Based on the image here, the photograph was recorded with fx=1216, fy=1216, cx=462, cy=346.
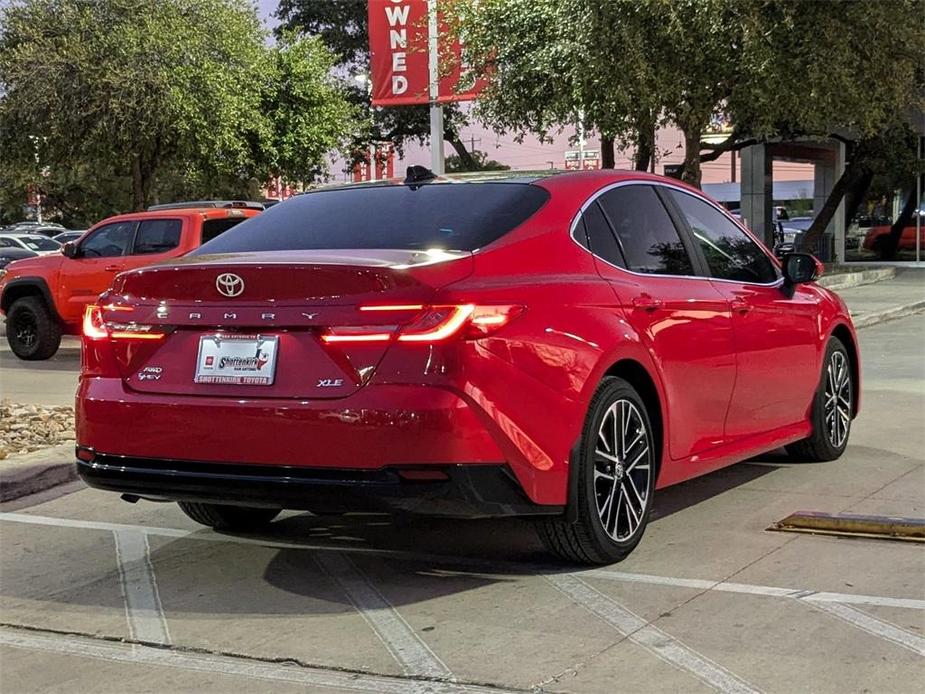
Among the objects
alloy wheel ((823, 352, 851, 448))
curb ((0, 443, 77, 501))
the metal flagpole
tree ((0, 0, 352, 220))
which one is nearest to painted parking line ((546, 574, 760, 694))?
alloy wheel ((823, 352, 851, 448))

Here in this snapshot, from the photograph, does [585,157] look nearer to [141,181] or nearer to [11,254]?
[11,254]

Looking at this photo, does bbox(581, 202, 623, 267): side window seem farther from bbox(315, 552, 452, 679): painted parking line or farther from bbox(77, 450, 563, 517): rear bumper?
bbox(315, 552, 452, 679): painted parking line

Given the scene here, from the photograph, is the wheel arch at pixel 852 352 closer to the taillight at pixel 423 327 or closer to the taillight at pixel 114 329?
the taillight at pixel 423 327

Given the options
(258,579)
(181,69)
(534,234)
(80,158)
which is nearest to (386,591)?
(258,579)

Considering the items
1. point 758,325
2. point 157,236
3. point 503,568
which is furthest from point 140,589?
point 157,236

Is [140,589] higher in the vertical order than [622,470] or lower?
lower

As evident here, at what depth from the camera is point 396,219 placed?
527 cm

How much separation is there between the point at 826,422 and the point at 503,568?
289cm

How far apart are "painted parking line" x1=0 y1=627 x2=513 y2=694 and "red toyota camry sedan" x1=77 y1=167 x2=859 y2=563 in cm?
63

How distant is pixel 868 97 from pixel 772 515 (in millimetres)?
15516

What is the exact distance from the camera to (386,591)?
16.3ft

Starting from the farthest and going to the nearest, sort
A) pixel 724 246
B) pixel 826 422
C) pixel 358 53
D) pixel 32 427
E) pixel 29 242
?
1. pixel 358 53
2. pixel 29 242
3. pixel 32 427
4. pixel 826 422
5. pixel 724 246

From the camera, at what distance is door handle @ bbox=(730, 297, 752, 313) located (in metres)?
6.17

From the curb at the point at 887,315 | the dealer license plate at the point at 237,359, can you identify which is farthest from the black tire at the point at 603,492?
the curb at the point at 887,315
